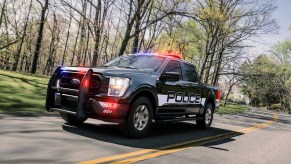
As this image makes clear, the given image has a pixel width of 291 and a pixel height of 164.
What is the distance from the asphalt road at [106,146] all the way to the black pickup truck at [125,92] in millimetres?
413

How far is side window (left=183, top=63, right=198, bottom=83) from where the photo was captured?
1013 cm

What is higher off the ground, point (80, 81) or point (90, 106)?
point (80, 81)

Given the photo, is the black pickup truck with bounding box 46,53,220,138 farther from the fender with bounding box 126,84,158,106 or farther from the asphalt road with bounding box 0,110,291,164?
the asphalt road with bounding box 0,110,291,164

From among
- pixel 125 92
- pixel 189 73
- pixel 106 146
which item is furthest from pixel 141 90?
pixel 189 73

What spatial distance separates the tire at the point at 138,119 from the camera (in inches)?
298

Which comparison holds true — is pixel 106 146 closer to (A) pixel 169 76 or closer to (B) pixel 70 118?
(B) pixel 70 118

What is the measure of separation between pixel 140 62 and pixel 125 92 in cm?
179

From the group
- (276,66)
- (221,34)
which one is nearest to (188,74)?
(221,34)

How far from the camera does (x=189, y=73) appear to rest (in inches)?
409

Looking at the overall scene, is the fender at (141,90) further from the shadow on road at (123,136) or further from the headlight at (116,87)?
the shadow on road at (123,136)

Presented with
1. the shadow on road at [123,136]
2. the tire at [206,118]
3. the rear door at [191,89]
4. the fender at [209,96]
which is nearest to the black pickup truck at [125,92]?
the rear door at [191,89]

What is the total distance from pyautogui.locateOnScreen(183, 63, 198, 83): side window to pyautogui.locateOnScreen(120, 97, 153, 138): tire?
226 centimetres

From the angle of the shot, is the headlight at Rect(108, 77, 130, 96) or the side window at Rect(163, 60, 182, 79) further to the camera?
the side window at Rect(163, 60, 182, 79)

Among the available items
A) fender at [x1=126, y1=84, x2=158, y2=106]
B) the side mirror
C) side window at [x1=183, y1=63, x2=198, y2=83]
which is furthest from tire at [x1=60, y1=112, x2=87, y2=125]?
side window at [x1=183, y1=63, x2=198, y2=83]
